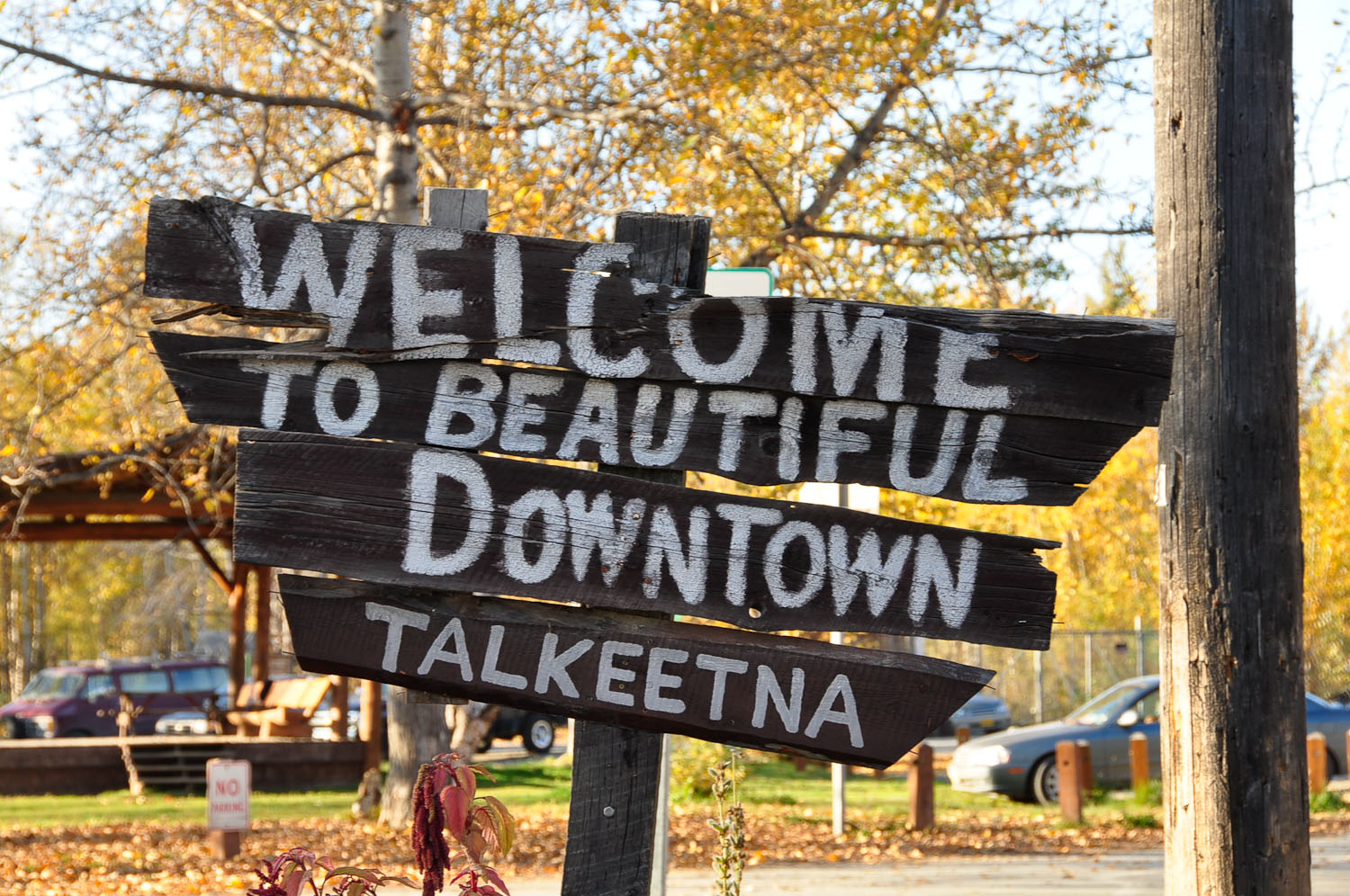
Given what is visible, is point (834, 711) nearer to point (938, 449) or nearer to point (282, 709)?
point (938, 449)

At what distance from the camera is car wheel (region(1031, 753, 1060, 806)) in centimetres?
1573

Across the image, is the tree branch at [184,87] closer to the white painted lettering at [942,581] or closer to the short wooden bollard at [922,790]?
the short wooden bollard at [922,790]

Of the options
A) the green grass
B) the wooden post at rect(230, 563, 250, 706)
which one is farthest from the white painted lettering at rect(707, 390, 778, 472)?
the wooden post at rect(230, 563, 250, 706)

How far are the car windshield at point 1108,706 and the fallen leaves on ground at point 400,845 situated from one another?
8.29ft

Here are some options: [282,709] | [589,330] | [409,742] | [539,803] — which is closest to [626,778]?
[589,330]

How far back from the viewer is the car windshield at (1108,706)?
1620cm

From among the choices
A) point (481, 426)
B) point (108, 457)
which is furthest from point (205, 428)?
point (481, 426)

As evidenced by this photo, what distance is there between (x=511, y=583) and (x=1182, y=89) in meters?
2.48

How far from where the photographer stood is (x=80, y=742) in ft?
61.0

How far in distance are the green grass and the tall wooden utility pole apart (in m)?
9.86

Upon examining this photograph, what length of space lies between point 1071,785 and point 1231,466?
10.3m

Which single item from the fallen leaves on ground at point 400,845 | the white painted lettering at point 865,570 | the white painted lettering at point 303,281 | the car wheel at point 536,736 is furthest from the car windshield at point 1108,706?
the white painted lettering at point 303,281

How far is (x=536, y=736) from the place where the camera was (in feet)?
79.2

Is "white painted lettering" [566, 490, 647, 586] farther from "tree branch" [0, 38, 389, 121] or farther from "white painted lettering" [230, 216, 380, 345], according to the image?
"tree branch" [0, 38, 389, 121]
